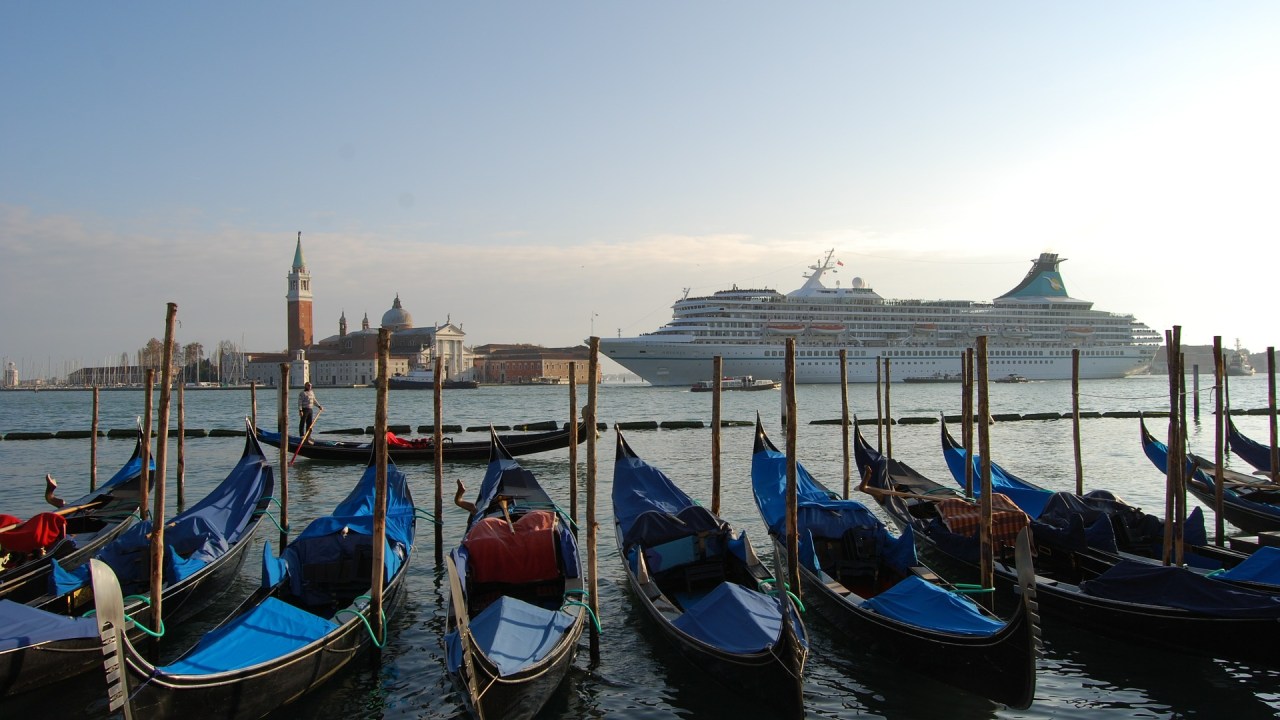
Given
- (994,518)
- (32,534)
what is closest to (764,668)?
(994,518)

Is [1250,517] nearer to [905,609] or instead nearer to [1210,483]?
[1210,483]

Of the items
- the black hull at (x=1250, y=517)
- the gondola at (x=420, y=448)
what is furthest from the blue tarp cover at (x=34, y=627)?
the gondola at (x=420, y=448)

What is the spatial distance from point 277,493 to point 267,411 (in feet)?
104

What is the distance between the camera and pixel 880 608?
5125 mm

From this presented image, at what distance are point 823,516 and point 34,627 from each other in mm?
5152

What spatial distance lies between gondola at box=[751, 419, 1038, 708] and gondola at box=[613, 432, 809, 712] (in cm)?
45

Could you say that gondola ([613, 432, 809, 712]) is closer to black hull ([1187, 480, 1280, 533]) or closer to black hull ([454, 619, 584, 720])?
black hull ([454, 619, 584, 720])

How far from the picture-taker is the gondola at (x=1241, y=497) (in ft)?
27.9

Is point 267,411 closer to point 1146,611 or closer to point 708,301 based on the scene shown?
point 708,301

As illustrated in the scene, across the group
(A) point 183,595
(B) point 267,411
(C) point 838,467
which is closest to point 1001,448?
→ (C) point 838,467

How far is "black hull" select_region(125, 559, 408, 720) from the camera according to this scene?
362 centimetres

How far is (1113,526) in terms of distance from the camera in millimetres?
6922

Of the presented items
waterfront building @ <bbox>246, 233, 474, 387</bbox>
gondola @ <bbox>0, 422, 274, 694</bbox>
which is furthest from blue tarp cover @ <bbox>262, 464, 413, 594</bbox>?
waterfront building @ <bbox>246, 233, 474, 387</bbox>

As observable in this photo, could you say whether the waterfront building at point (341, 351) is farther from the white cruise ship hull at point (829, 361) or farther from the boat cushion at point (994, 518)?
the boat cushion at point (994, 518)
